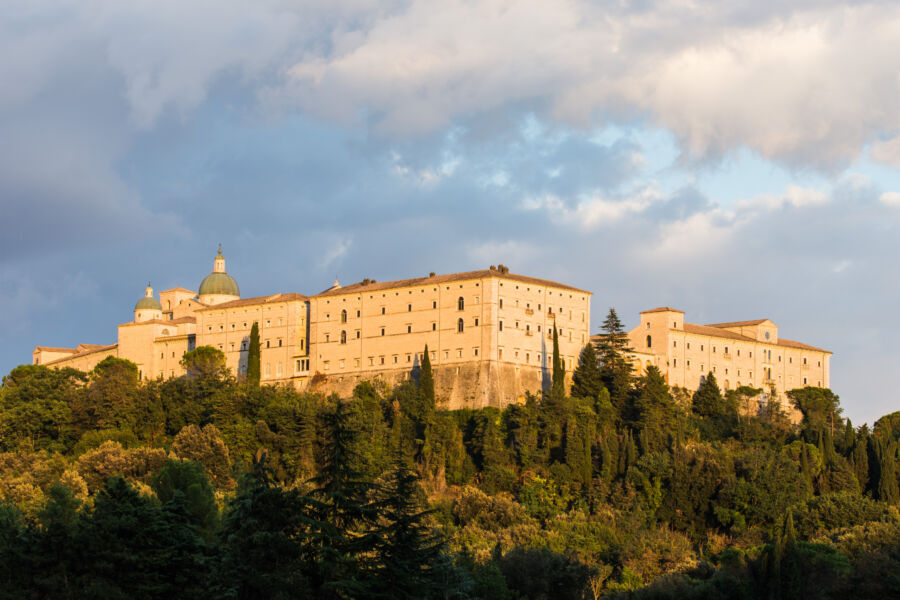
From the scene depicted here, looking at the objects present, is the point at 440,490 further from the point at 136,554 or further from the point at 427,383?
the point at 136,554

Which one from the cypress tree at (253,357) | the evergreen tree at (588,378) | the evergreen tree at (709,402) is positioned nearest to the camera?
the evergreen tree at (588,378)

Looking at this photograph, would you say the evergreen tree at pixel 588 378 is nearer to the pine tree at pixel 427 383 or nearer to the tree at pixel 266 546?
the pine tree at pixel 427 383

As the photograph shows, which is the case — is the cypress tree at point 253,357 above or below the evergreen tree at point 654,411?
above

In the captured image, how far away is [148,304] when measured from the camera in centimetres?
11044

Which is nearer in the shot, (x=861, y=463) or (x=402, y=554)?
(x=402, y=554)

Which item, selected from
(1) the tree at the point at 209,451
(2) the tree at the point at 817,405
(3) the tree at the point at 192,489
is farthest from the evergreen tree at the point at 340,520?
(2) the tree at the point at 817,405

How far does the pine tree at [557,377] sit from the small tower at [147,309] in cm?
3875

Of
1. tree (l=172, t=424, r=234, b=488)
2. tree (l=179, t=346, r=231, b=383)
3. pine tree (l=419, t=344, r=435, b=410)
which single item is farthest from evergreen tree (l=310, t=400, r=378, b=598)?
tree (l=179, t=346, r=231, b=383)

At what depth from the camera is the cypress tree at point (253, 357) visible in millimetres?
89688

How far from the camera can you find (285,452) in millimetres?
78250

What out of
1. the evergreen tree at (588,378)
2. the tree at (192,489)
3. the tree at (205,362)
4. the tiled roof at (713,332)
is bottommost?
the tree at (192,489)

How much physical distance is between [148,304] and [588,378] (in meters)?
44.2

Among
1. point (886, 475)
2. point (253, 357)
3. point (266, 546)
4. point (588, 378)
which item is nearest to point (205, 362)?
point (253, 357)

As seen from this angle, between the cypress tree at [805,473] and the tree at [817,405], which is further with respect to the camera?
the tree at [817,405]
